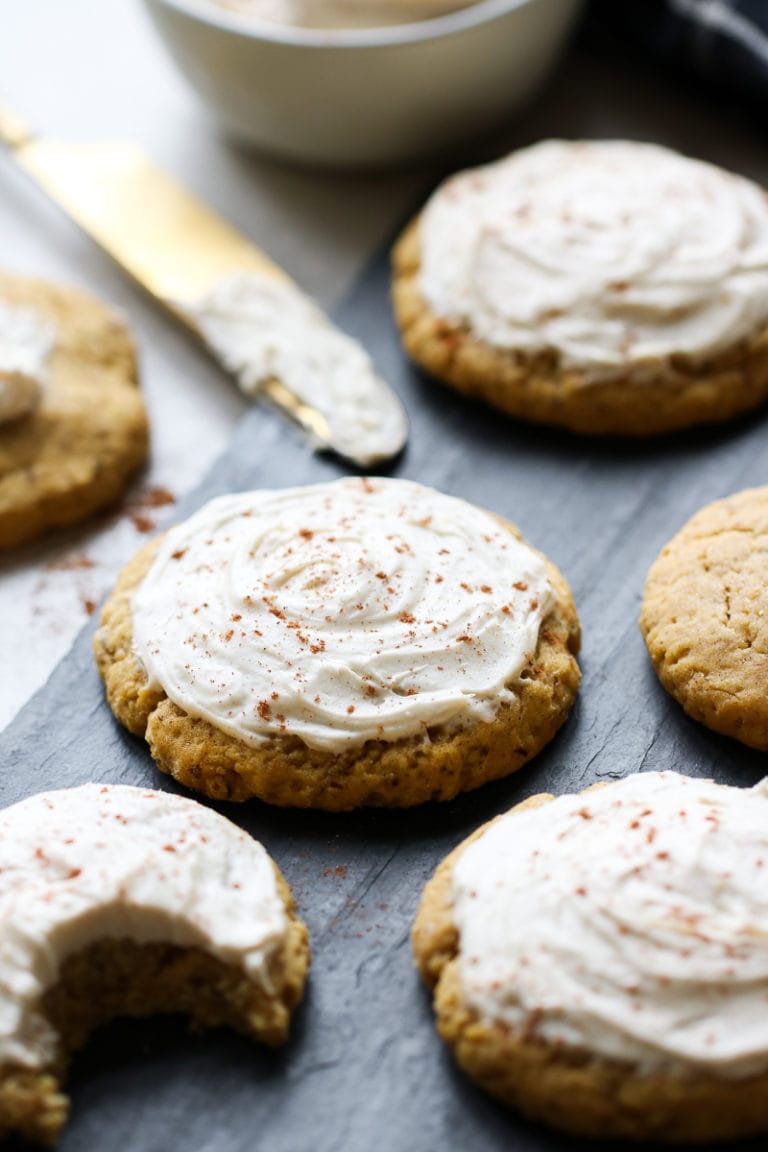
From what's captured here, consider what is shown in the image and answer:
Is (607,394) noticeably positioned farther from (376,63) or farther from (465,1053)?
(465,1053)

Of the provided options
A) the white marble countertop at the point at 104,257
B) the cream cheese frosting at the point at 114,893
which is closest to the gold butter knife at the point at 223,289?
the white marble countertop at the point at 104,257

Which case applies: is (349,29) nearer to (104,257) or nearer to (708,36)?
(104,257)

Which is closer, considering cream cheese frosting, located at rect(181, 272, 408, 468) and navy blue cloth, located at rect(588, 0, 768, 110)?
cream cheese frosting, located at rect(181, 272, 408, 468)

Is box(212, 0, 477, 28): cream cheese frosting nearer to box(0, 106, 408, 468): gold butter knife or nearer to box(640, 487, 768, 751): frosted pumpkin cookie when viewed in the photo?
box(0, 106, 408, 468): gold butter knife

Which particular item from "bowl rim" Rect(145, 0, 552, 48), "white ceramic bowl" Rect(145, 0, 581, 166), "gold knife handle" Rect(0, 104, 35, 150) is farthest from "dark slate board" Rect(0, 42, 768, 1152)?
"gold knife handle" Rect(0, 104, 35, 150)

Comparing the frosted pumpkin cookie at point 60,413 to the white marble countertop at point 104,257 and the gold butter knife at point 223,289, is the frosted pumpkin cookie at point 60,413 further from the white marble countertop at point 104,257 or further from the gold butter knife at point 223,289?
the gold butter knife at point 223,289

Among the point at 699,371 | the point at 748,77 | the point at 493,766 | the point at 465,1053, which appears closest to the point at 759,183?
the point at 748,77
